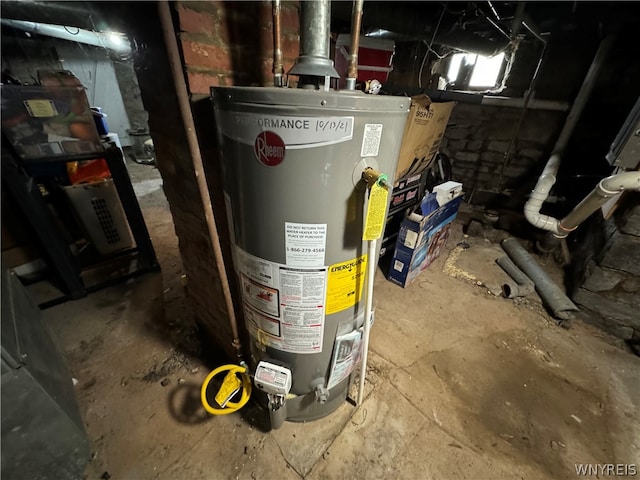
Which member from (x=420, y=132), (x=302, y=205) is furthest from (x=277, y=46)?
(x=420, y=132)

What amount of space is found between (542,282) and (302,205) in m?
2.28

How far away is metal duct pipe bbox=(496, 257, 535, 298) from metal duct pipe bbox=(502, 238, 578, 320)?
45 millimetres

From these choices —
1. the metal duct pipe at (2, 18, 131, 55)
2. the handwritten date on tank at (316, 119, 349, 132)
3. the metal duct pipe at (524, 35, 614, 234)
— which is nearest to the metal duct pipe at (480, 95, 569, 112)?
the metal duct pipe at (524, 35, 614, 234)

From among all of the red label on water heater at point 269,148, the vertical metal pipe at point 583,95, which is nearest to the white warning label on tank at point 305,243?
the red label on water heater at point 269,148

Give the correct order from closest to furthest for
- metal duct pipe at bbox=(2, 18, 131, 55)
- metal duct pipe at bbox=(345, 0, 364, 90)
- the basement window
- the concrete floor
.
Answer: metal duct pipe at bbox=(345, 0, 364, 90) → the concrete floor → the basement window → metal duct pipe at bbox=(2, 18, 131, 55)

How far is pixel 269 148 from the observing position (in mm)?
585

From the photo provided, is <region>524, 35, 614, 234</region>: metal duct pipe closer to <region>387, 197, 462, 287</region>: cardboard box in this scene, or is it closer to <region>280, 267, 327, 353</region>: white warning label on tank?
<region>387, 197, 462, 287</region>: cardboard box

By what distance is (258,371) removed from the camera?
92cm

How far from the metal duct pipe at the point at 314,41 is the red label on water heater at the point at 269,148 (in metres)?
0.19

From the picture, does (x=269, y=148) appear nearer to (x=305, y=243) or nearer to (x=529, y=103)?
(x=305, y=243)

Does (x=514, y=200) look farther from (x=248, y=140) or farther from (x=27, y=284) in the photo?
(x=27, y=284)

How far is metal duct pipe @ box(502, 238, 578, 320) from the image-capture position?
5.89 feet

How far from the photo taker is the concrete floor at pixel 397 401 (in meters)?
1.06

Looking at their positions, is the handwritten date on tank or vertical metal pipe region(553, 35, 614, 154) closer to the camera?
the handwritten date on tank
